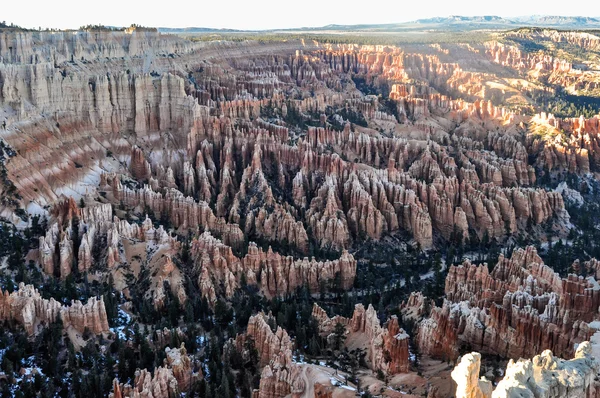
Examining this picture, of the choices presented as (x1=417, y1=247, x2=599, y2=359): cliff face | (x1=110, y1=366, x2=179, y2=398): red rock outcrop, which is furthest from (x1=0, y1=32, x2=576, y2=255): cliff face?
(x1=417, y1=247, x2=599, y2=359): cliff face

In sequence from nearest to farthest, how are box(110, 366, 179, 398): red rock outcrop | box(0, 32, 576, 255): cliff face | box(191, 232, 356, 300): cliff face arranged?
1. box(110, 366, 179, 398): red rock outcrop
2. box(191, 232, 356, 300): cliff face
3. box(0, 32, 576, 255): cliff face

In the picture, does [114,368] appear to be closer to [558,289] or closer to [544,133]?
[558,289]

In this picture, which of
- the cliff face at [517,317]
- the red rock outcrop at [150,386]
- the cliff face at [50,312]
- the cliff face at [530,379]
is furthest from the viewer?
the cliff face at [50,312]

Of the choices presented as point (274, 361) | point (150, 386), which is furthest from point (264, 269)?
point (150, 386)

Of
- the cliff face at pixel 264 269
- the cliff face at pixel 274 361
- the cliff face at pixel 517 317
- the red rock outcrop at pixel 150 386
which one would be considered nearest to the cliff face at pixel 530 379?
the cliff face at pixel 517 317

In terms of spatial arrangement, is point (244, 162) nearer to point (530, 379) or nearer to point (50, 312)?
point (50, 312)

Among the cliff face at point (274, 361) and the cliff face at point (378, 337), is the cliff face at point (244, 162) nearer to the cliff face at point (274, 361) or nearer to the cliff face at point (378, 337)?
the cliff face at point (378, 337)

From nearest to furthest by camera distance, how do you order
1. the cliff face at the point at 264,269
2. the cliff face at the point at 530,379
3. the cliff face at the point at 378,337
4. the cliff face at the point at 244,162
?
the cliff face at the point at 530,379, the cliff face at the point at 378,337, the cliff face at the point at 264,269, the cliff face at the point at 244,162

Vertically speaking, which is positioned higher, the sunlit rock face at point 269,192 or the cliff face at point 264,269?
the sunlit rock face at point 269,192

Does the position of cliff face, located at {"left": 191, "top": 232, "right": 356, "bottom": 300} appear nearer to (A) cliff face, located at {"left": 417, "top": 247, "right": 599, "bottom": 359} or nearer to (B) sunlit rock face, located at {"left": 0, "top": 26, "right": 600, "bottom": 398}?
(B) sunlit rock face, located at {"left": 0, "top": 26, "right": 600, "bottom": 398}
